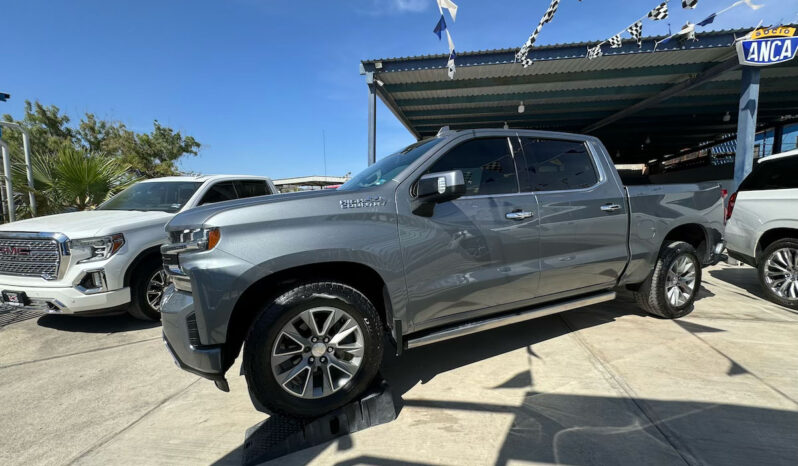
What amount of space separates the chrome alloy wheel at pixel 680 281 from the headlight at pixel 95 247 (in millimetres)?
5874

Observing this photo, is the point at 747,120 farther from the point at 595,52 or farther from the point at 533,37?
the point at 533,37

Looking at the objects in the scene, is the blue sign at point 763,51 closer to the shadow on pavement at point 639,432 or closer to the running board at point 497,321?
the running board at point 497,321

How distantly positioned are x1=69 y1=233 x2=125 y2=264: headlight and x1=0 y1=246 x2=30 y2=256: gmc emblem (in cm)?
58

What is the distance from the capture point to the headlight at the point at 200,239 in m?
2.08

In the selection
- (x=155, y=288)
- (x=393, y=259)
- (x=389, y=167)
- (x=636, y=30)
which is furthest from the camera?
(x=636, y=30)

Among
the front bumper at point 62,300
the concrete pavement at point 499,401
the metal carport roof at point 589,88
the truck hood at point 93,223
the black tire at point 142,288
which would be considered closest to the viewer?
the concrete pavement at point 499,401

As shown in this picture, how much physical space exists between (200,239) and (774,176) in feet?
20.6

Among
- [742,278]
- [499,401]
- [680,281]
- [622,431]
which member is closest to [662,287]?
[680,281]

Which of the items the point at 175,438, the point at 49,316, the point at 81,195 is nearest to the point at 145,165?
the point at 81,195

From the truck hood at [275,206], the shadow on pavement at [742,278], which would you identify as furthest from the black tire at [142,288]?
the shadow on pavement at [742,278]

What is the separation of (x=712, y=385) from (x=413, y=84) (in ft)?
31.7

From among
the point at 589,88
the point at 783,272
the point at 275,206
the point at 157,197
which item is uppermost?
the point at 589,88

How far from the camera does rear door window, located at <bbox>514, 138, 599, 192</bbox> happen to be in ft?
10.1

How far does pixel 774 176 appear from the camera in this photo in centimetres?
443
